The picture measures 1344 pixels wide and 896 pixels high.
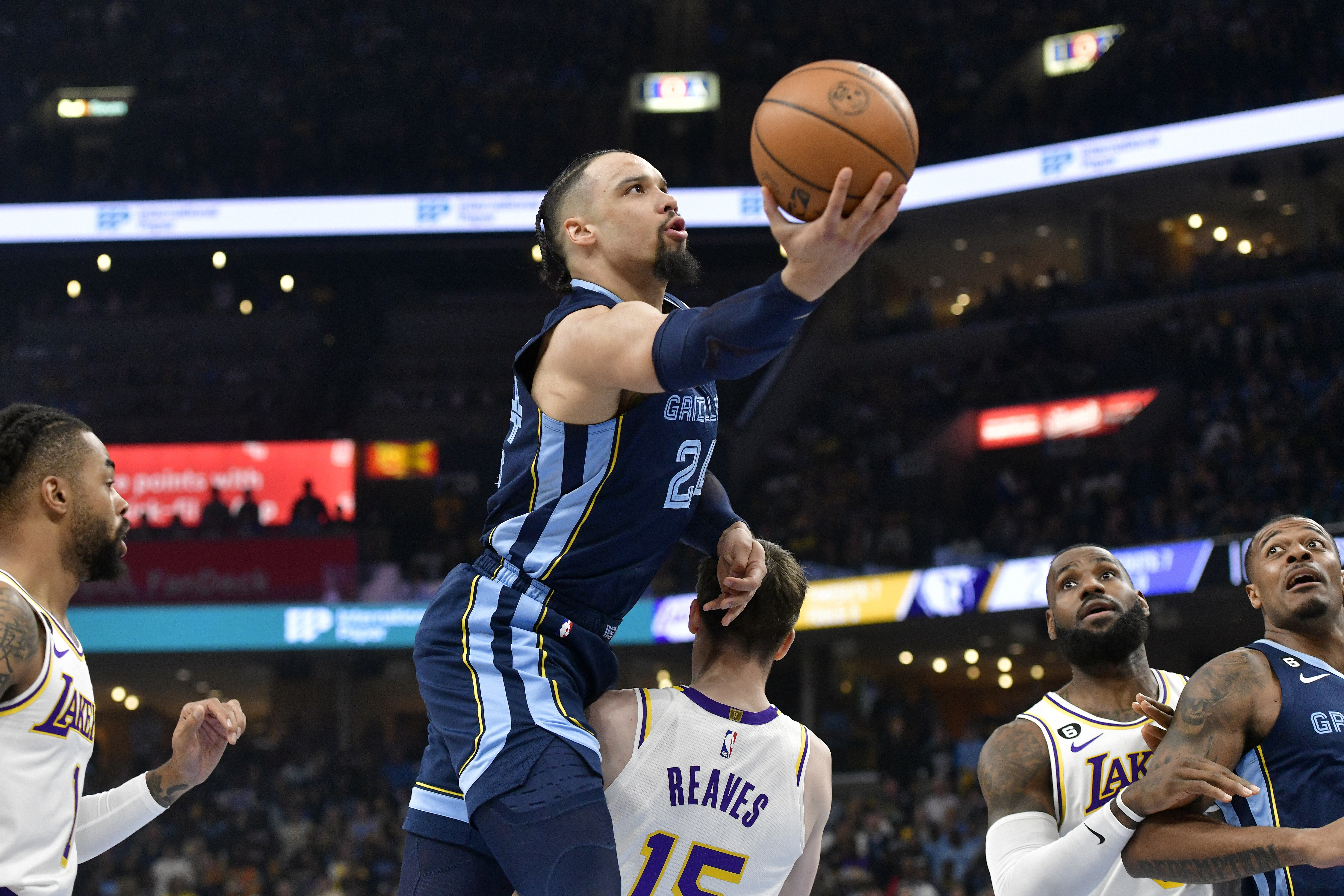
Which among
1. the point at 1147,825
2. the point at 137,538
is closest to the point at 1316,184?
the point at 137,538

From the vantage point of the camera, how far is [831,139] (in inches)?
109

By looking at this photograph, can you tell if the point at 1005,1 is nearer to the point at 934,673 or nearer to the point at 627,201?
the point at 934,673

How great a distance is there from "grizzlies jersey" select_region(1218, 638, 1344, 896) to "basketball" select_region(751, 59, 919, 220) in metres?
1.82

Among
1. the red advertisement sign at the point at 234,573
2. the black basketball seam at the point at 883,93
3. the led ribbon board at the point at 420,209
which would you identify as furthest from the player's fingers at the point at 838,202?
the led ribbon board at the point at 420,209

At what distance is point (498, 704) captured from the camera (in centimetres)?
294

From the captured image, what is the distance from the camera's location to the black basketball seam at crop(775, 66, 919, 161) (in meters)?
2.82

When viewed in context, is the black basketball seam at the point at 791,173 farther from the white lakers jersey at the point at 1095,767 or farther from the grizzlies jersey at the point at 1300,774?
the white lakers jersey at the point at 1095,767

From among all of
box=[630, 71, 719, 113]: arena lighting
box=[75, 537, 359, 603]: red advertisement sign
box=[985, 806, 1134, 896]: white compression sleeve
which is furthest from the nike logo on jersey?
box=[630, 71, 719, 113]: arena lighting

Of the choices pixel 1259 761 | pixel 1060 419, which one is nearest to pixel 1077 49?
pixel 1060 419

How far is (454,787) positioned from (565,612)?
1.57ft

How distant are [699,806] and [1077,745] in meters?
1.36

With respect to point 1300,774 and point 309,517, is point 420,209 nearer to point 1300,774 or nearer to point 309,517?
point 309,517

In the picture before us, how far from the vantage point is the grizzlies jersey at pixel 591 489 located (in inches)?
119

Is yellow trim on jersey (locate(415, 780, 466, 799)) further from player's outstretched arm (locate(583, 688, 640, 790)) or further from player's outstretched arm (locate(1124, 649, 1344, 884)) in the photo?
player's outstretched arm (locate(1124, 649, 1344, 884))
